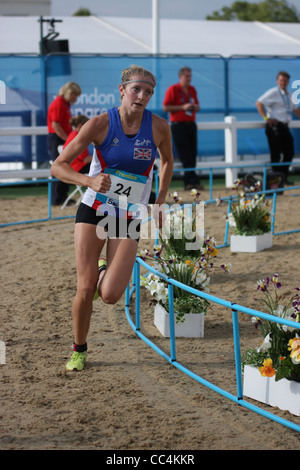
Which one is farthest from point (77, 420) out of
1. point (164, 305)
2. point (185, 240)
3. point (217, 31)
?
point (217, 31)

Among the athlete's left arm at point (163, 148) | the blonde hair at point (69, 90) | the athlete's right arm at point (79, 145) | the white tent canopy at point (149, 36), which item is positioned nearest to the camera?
the athlete's right arm at point (79, 145)

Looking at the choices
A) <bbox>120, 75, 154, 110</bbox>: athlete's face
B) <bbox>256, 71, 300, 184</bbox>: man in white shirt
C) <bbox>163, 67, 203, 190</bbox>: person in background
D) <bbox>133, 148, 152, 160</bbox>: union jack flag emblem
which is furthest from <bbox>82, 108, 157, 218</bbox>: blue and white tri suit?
<bbox>256, 71, 300, 184</bbox>: man in white shirt

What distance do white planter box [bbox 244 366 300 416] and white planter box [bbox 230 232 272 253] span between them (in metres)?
4.04

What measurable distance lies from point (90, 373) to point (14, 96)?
29.5 feet

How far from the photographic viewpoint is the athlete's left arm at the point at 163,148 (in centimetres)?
507

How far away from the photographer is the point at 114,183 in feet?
16.1

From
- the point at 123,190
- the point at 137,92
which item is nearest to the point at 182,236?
the point at 123,190

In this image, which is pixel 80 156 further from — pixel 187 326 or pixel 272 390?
pixel 272 390

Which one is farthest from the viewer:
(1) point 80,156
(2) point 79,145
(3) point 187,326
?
(1) point 80,156

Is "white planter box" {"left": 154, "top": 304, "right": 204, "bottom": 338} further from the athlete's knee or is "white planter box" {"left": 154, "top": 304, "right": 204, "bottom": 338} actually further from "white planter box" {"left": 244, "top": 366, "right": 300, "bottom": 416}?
"white planter box" {"left": 244, "top": 366, "right": 300, "bottom": 416}

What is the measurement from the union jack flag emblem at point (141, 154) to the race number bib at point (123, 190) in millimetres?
132

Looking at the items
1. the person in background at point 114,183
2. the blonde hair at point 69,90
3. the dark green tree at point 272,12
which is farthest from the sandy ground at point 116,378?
the dark green tree at point 272,12

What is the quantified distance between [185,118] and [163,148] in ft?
25.6

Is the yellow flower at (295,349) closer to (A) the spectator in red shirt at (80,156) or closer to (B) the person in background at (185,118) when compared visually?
(A) the spectator in red shirt at (80,156)
